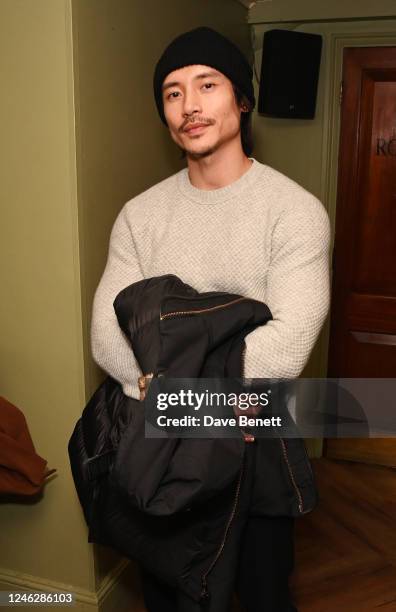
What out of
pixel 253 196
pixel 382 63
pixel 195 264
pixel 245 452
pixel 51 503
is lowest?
pixel 51 503

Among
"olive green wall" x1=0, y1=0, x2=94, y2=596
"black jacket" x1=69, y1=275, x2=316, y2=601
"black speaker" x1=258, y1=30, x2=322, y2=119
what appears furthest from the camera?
"black speaker" x1=258, y1=30, x2=322, y2=119

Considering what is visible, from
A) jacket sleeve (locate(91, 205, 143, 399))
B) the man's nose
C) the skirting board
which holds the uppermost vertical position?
the man's nose

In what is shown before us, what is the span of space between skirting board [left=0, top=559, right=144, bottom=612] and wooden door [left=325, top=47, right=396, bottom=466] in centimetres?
148

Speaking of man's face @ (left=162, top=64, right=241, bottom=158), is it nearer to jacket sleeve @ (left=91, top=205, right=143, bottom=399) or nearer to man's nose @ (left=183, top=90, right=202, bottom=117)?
man's nose @ (left=183, top=90, right=202, bottom=117)

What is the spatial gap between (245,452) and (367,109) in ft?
6.61

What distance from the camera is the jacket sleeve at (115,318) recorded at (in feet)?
4.53

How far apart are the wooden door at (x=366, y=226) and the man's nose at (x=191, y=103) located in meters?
1.65

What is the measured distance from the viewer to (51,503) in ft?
6.26

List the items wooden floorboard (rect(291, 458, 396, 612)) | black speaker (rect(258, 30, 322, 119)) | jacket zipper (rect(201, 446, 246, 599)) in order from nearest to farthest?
1. jacket zipper (rect(201, 446, 246, 599))
2. wooden floorboard (rect(291, 458, 396, 612))
3. black speaker (rect(258, 30, 322, 119))

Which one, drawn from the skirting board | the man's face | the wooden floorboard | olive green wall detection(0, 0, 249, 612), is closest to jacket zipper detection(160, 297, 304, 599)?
the man's face

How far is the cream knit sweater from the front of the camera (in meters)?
1.25

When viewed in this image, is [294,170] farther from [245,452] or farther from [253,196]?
[245,452]

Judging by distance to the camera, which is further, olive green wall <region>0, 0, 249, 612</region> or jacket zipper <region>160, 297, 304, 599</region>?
olive green wall <region>0, 0, 249, 612</region>

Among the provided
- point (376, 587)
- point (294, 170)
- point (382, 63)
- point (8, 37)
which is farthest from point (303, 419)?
point (8, 37)
